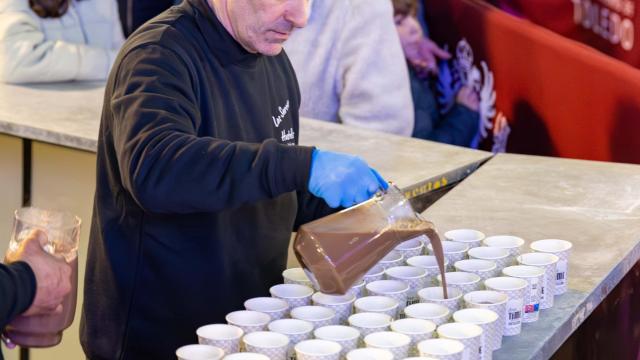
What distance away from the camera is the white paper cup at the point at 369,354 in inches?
72.0

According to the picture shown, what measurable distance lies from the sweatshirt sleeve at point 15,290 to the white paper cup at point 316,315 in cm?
46

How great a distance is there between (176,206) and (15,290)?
34cm

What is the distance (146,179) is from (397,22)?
2912 millimetres

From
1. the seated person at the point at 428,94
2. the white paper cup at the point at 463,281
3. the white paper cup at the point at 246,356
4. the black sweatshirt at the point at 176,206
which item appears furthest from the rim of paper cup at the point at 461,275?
the seated person at the point at 428,94

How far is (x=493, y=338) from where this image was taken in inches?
80.1

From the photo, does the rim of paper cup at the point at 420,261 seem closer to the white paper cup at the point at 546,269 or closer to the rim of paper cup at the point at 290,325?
the white paper cup at the point at 546,269

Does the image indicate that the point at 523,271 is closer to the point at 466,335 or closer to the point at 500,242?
the point at 500,242

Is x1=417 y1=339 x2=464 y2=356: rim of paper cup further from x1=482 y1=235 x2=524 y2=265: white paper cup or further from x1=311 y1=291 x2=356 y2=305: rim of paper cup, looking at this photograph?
x1=482 y1=235 x2=524 y2=265: white paper cup

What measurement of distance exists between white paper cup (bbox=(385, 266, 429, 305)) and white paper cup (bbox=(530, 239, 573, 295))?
288mm

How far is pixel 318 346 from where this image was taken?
74.4 inches

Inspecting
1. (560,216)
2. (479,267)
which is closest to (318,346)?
(479,267)

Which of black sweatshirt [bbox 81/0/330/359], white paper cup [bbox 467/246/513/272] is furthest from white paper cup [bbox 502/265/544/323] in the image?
black sweatshirt [bbox 81/0/330/359]

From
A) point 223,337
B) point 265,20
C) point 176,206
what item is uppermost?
point 265,20

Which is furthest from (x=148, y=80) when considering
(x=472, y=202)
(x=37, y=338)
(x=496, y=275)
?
(x=472, y=202)
